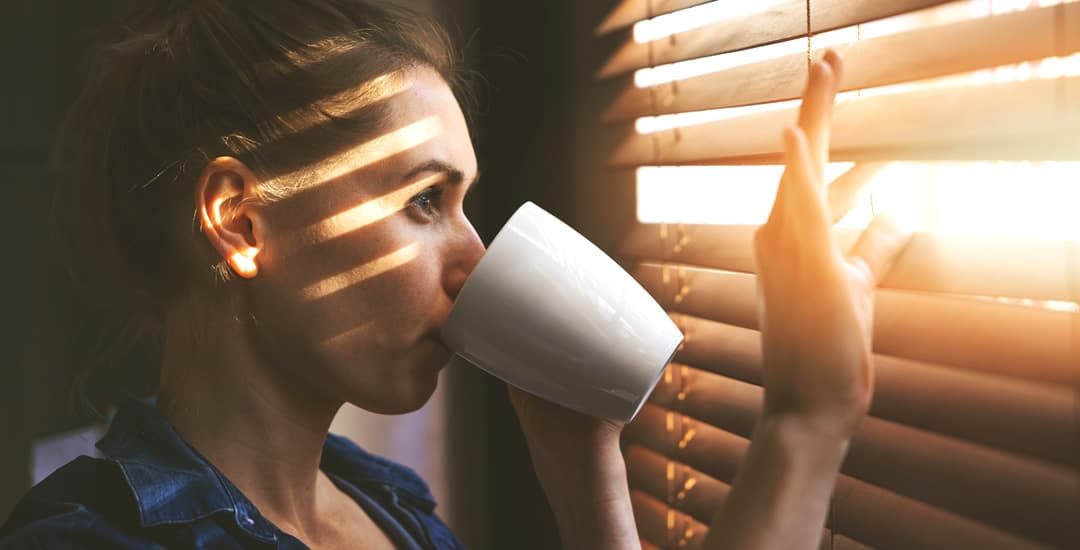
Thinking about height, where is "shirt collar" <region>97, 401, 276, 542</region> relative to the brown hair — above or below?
below

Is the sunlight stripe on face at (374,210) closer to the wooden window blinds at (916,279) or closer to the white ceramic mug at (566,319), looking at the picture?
the white ceramic mug at (566,319)

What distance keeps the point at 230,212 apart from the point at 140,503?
0.93ft

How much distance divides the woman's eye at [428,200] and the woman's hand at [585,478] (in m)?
0.27

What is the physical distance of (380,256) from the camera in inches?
33.6

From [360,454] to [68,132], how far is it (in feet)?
1.81

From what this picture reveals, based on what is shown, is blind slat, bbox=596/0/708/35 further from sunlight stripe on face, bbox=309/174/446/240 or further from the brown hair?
sunlight stripe on face, bbox=309/174/446/240

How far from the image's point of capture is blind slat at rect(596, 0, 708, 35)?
3.23ft

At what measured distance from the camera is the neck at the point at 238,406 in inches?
37.0

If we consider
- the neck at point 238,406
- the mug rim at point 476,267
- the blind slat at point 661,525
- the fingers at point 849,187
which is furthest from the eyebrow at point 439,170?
the blind slat at point 661,525

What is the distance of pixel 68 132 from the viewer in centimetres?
111

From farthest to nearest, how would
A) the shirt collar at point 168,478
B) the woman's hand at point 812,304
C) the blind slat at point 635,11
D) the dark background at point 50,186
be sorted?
the dark background at point 50,186 → the blind slat at point 635,11 → the shirt collar at point 168,478 → the woman's hand at point 812,304

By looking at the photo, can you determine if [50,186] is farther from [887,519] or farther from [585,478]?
[887,519]

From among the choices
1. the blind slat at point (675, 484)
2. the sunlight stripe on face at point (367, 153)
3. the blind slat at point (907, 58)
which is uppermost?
the blind slat at point (907, 58)

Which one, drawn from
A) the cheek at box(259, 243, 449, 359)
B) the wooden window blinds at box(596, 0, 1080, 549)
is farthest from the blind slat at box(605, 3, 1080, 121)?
the cheek at box(259, 243, 449, 359)
